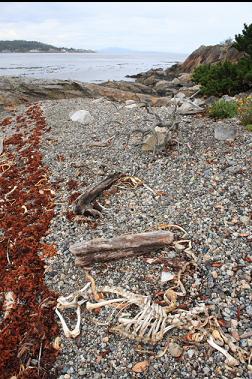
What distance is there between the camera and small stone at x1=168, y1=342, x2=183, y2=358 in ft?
15.0

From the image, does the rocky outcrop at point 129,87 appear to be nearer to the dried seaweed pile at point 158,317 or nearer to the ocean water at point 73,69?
the ocean water at point 73,69

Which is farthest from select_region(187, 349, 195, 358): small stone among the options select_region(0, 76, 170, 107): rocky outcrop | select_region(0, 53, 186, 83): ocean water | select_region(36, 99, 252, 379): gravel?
select_region(0, 53, 186, 83): ocean water

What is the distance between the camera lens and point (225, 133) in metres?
10.7

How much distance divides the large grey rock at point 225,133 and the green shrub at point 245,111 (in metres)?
0.93

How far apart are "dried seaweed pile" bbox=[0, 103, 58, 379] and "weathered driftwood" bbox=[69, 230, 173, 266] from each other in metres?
0.83

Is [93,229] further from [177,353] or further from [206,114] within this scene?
[206,114]

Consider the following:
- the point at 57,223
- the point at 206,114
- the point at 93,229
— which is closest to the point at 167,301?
the point at 93,229

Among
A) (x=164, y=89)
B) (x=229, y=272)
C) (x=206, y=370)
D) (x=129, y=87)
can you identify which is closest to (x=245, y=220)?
(x=229, y=272)

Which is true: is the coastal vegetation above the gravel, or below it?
above

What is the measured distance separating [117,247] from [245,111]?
867cm

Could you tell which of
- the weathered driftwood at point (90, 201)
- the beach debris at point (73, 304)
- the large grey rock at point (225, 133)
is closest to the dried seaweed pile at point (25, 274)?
the beach debris at point (73, 304)

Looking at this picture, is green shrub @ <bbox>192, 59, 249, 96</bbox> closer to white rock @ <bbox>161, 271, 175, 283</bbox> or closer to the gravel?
the gravel

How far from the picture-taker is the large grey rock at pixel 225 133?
10.6 metres

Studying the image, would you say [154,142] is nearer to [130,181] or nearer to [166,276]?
[130,181]
